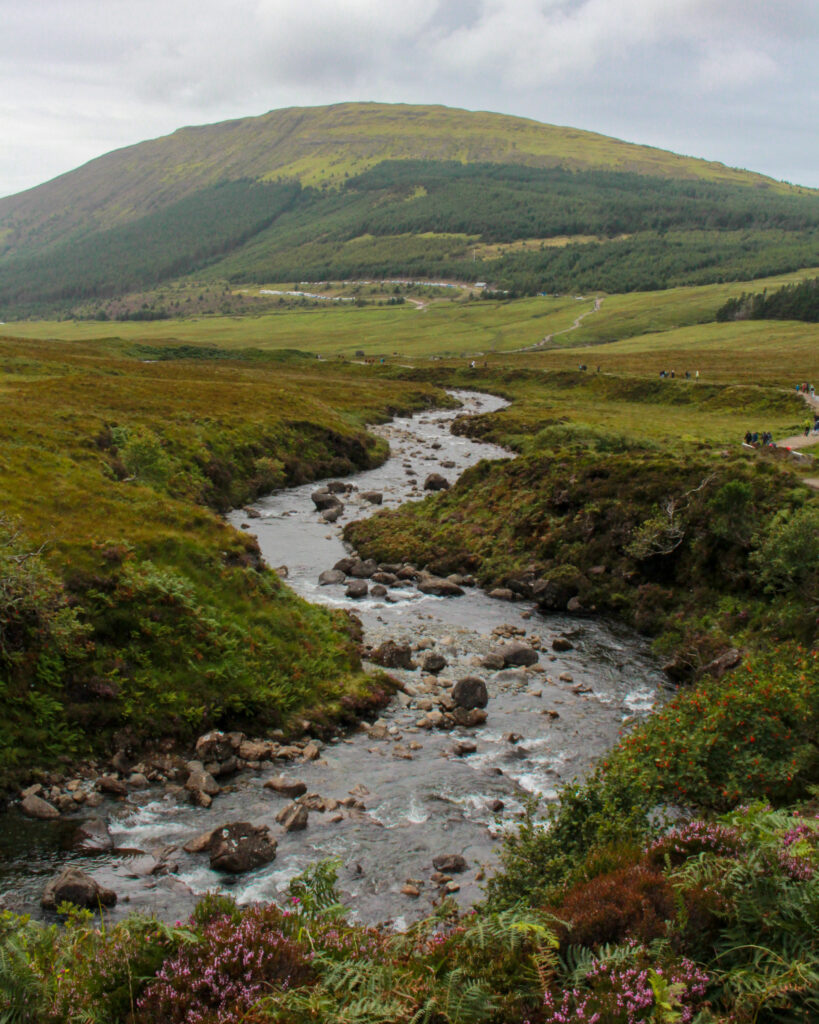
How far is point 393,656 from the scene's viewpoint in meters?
27.5

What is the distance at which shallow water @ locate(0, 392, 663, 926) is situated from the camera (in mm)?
14859

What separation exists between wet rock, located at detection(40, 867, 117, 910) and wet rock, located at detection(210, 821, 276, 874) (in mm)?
2256

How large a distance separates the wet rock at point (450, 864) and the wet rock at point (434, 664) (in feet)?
36.1

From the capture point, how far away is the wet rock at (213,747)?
20.0 metres

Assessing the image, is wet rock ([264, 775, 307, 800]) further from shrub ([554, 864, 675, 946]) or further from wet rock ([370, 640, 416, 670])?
shrub ([554, 864, 675, 946])

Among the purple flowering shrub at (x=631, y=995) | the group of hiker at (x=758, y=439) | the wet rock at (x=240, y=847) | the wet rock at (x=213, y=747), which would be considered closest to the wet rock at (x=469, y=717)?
the wet rock at (x=213, y=747)

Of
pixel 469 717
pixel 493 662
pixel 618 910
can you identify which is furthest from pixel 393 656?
pixel 618 910

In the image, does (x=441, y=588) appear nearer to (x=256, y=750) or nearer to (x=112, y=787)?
(x=256, y=750)

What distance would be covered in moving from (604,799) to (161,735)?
1276 cm

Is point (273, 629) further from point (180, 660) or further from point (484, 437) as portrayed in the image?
point (484, 437)

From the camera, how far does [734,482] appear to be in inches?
1242

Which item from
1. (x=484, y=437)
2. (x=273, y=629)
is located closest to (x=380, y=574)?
(x=273, y=629)

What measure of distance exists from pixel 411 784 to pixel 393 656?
8.27 m

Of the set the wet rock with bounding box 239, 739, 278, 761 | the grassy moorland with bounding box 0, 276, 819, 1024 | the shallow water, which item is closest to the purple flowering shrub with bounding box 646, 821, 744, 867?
the grassy moorland with bounding box 0, 276, 819, 1024
